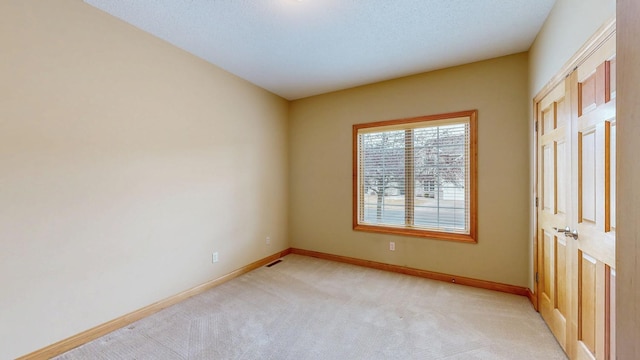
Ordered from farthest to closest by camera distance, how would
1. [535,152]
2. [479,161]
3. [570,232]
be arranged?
[479,161]
[535,152]
[570,232]

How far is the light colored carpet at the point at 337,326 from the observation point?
1.88 meters

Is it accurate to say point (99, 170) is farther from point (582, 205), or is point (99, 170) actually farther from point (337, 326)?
point (582, 205)

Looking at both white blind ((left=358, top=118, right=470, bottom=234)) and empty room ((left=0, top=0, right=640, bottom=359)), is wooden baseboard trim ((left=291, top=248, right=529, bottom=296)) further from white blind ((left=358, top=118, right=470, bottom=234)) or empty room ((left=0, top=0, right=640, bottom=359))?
white blind ((left=358, top=118, right=470, bottom=234))

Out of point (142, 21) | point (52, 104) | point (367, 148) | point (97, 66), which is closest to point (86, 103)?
point (52, 104)

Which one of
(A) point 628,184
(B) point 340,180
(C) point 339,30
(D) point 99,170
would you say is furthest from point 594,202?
(D) point 99,170

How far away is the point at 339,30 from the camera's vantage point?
2338 mm

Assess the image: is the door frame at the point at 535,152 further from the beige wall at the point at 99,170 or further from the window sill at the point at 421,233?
the beige wall at the point at 99,170

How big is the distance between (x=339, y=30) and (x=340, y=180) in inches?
82.5

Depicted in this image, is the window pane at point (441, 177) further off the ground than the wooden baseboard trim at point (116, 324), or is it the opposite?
the window pane at point (441, 177)

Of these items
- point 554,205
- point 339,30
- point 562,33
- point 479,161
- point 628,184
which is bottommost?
point 554,205

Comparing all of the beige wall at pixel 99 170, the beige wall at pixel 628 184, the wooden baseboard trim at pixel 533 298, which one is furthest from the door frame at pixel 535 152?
the beige wall at pixel 99 170

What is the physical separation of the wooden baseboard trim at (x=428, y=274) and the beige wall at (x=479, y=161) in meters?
0.06

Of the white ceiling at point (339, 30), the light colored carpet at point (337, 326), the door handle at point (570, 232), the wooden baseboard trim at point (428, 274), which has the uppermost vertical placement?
the white ceiling at point (339, 30)

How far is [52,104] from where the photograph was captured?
1839mm
